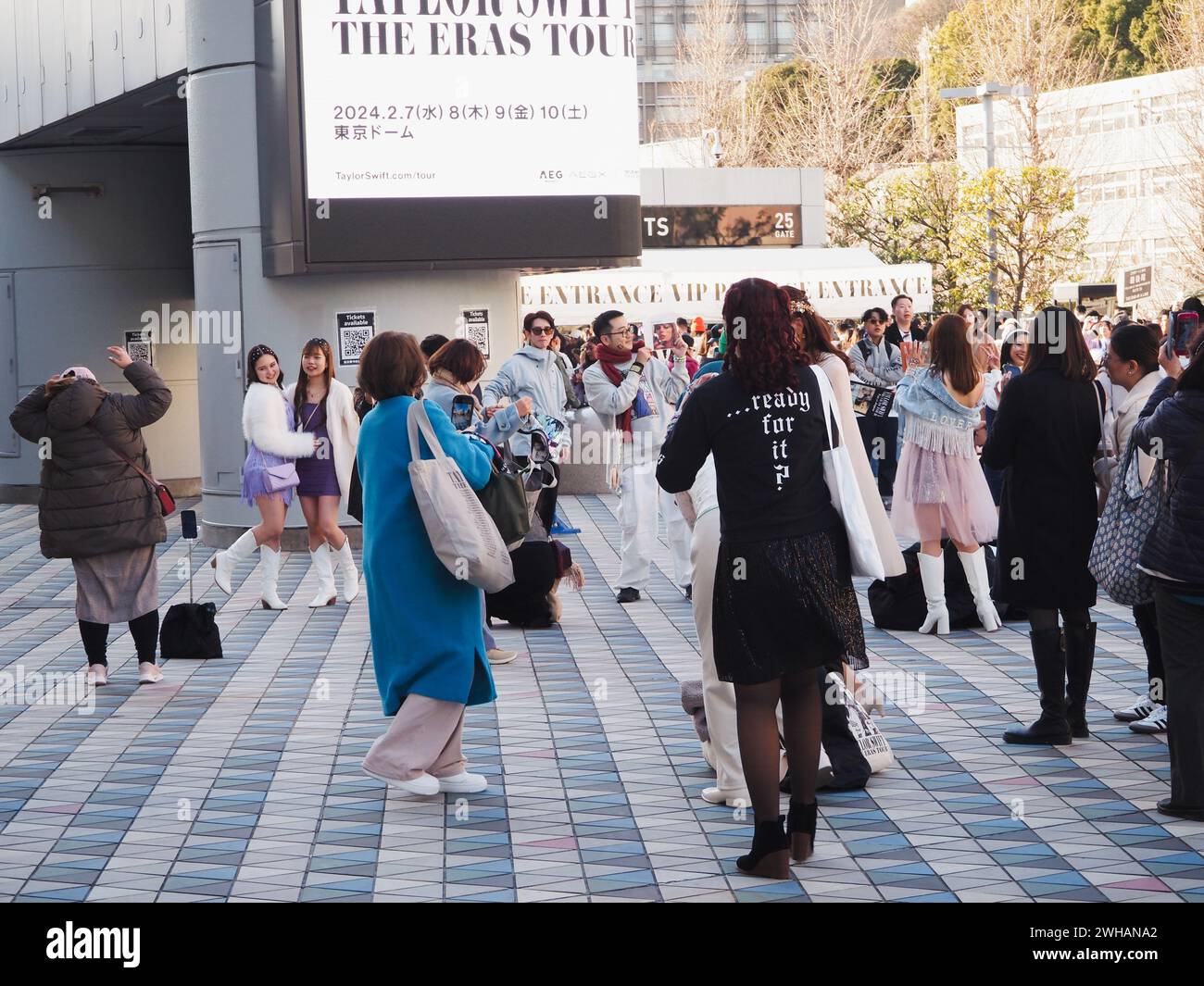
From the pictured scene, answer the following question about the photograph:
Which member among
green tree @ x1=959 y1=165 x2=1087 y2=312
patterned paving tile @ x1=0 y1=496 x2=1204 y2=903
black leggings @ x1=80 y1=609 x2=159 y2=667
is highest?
green tree @ x1=959 y1=165 x2=1087 y2=312

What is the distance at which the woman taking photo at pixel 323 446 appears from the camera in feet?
37.8

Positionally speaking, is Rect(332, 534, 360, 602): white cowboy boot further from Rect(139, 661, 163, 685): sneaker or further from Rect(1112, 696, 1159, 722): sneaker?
Rect(1112, 696, 1159, 722): sneaker

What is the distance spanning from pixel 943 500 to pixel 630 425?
2.71 m

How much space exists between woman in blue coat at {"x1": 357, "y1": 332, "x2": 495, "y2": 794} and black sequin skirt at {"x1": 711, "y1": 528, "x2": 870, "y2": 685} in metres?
1.45

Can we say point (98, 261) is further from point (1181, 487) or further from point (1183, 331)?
point (1181, 487)

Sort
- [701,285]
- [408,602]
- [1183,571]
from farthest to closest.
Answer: [701,285]
[408,602]
[1183,571]

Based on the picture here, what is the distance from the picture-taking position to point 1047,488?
23.4ft

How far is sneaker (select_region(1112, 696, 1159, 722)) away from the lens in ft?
24.6

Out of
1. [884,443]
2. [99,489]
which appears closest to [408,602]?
[99,489]

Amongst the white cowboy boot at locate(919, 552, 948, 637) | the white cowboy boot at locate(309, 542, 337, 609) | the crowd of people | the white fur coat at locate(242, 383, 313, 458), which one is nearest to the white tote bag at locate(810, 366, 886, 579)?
the crowd of people

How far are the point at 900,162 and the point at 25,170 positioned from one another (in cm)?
4204

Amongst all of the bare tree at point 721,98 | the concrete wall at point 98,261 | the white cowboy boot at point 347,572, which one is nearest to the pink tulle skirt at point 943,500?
the white cowboy boot at point 347,572
